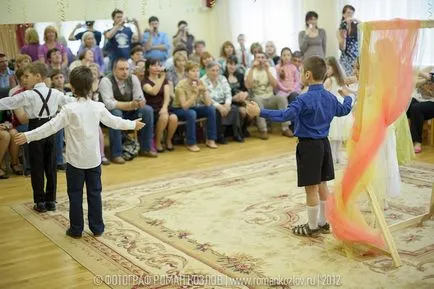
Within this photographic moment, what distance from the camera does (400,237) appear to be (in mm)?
3744

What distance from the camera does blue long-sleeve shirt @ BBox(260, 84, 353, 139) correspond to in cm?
350

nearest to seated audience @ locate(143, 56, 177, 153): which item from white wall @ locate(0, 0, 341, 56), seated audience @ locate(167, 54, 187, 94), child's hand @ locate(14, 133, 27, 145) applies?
seated audience @ locate(167, 54, 187, 94)

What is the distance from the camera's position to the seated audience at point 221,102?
720 cm

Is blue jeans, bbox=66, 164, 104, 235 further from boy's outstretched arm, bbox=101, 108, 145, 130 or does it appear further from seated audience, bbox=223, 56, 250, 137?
seated audience, bbox=223, 56, 250, 137

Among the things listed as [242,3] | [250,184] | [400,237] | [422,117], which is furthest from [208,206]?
[242,3]

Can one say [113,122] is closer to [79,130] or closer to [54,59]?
[79,130]

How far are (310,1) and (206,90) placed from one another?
2422mm

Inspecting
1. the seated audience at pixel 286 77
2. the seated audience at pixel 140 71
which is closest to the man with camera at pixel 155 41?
the seated audience at pixel 140 71

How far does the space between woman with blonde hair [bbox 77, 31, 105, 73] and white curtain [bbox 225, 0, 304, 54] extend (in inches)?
101

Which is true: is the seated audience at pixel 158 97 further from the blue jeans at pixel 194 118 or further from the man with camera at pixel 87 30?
the man with camera at pixel 87 30

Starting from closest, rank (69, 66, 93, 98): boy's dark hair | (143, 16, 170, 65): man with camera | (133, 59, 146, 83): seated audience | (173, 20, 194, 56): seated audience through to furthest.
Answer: (69, 66, 93, 98): boy's dark hair < (133, 59, 146, 83): seated audience < (143, 16, 170, 65): man with camera < (173, 20, 194, 56): seated audience

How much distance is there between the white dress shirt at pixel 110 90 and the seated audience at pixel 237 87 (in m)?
1.44

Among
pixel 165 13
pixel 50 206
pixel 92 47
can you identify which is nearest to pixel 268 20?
pixel 165 13

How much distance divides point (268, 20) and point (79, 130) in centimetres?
580
